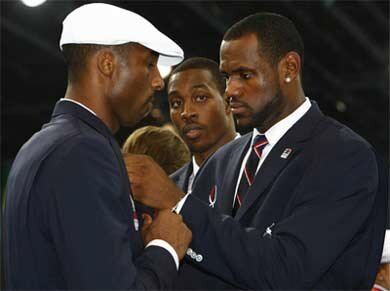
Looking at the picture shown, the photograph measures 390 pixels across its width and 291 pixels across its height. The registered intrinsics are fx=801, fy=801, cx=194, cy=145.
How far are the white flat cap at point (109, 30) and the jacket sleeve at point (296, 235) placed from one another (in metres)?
0.51

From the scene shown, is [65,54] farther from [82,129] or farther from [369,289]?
[369,289]

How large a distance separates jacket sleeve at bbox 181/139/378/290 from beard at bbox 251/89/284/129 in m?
0.33

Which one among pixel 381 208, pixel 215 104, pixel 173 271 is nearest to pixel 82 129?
pixel 173 271

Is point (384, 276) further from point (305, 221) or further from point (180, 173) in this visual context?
point (305, 221)

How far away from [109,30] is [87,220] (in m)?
0.55

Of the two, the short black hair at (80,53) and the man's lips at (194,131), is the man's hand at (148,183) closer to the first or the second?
the short black hair at (80,53)

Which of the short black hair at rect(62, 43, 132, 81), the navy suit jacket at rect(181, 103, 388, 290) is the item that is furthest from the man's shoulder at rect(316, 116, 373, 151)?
the short black hair at rect(62, 43, 132, 81)

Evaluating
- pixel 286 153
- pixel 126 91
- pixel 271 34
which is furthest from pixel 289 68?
pixel 126 91

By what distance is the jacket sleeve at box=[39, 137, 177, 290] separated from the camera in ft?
6.31

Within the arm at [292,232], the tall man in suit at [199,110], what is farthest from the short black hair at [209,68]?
the arm at [292,232]

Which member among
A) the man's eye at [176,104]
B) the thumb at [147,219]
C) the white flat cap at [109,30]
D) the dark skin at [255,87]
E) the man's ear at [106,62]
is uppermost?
the white flat cap at [109,30]

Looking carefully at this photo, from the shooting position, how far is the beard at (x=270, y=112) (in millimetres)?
2729

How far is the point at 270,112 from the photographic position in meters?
2.73

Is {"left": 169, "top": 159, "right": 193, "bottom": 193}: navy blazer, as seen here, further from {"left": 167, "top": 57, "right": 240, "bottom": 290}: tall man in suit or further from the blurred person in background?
the blurred person in background
